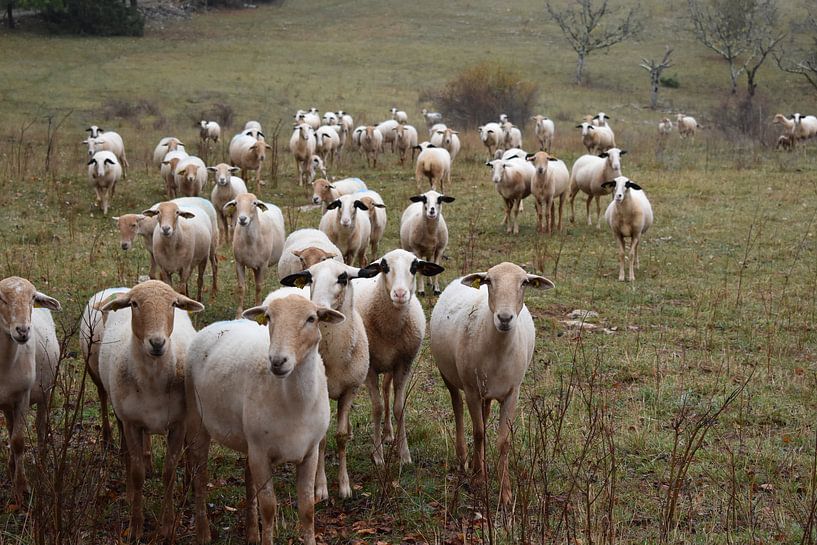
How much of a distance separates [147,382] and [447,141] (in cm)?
2216

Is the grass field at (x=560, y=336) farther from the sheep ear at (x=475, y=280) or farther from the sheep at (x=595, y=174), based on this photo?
the sheep ear at (x=475, y=280)

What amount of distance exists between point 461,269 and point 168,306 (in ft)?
29.2

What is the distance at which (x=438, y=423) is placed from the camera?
8289mm

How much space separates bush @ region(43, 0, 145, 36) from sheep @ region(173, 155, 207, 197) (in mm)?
40879

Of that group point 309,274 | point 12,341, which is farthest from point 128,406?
point 309,274

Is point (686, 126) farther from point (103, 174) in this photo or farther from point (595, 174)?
point (103, 174)

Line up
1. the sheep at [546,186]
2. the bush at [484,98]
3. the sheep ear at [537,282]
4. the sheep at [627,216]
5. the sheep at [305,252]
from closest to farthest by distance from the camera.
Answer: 1. the sheep ear at [537,282]
2. the sheep at [305,252]
3. the sheep at [627,216]
4. the sheep at [546,186]
5. the bush at [484,98]

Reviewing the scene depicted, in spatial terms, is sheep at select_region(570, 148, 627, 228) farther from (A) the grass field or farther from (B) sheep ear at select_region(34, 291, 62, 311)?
(B) sheep ear at select_region(34, 291, 62, 311)

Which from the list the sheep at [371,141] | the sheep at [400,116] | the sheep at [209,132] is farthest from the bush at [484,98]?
the sheep at [209,132]

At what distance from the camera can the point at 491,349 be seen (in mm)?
6992

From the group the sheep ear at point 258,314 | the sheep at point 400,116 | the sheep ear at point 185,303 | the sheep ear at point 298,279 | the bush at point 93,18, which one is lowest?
the sheep at point 400,116

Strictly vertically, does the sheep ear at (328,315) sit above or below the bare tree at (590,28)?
below

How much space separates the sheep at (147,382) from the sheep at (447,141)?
2143cm

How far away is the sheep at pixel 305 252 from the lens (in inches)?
352
